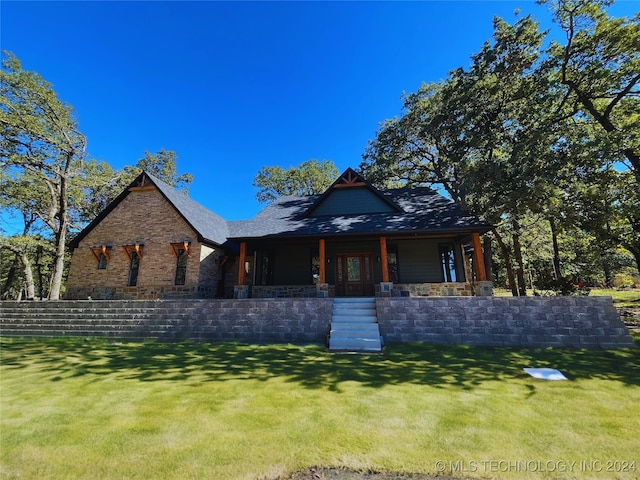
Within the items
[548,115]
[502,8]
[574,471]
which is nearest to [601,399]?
[574,471]

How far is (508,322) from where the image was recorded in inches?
350

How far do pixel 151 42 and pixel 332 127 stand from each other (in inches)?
512

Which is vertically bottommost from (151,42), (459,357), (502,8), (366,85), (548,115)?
(459,357)

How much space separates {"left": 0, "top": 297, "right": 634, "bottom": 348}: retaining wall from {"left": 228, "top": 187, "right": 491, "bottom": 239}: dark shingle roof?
3647 millimetres

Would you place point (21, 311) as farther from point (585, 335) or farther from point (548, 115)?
point (548, 115)

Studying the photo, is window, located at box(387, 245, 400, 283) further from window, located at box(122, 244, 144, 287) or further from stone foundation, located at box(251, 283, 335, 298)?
window, located at box(122, 244, 144, 287)

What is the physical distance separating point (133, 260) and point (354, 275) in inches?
485

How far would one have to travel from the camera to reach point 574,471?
9.07 ft

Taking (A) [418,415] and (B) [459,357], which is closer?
(A) [418,415]

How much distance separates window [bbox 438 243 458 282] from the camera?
1442cm

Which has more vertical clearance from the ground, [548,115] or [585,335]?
[548,115]

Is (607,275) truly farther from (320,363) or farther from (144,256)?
(144,256)

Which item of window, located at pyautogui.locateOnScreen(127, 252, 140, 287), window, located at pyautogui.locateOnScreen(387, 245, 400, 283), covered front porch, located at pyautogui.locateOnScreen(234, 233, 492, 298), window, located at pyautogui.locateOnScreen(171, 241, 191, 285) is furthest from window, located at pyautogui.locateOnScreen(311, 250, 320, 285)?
window, located at pyautogui.locateOnScreen(127, 252, 140, 287)

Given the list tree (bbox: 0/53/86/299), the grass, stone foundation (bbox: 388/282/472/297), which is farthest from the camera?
tree (bbox: 0/53/86/299)
